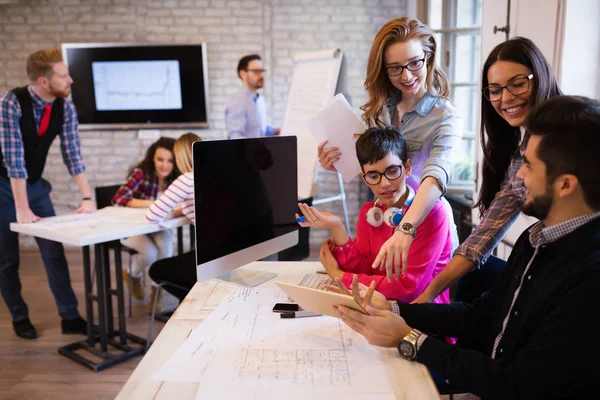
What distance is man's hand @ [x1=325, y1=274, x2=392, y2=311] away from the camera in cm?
119

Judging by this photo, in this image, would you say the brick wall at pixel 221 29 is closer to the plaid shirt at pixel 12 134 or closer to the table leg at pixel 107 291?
the plaid shirt at pixel 12 134

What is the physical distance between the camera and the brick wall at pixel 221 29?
17.2 ft

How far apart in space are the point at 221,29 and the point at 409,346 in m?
4.67

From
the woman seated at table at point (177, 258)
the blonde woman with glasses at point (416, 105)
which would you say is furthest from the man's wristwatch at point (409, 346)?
the woman seated at table at point (177, 258)

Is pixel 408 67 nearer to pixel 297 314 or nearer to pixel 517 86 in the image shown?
pixel 517 86

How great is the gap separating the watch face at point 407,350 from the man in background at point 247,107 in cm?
350

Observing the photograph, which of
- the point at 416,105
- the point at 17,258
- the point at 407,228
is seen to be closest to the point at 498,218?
the point at 407,228

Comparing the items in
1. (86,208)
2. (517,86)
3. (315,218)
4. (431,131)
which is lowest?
(86,208)

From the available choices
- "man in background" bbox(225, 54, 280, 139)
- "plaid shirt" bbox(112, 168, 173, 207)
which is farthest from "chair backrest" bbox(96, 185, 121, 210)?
"man in background" bbox(225, 54, 280, 139)

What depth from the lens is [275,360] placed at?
1.15 m

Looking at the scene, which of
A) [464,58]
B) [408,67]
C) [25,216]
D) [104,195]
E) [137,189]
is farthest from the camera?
[464,58]

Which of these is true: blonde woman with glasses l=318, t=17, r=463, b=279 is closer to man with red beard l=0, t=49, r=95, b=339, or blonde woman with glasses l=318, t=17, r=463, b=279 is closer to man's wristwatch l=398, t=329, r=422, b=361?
man's wristwatch l=398, t=329, r=422, b=361

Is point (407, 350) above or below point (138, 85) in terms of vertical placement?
below

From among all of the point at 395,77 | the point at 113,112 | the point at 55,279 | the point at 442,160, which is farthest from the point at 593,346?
the point at 113,112
